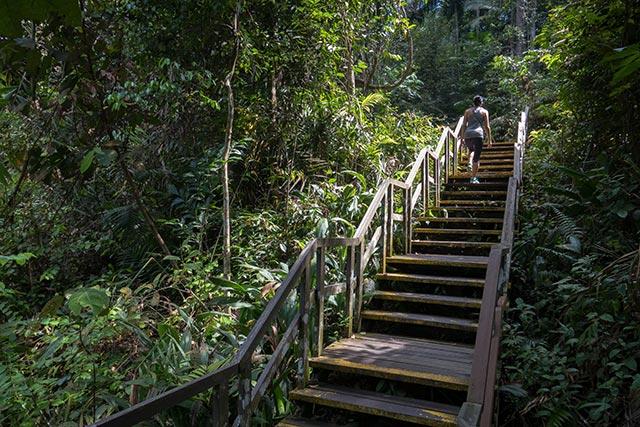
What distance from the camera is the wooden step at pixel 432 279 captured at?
434 centimetres

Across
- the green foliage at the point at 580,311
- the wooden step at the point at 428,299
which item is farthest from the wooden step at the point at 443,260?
the green foliage at the point at 580,311

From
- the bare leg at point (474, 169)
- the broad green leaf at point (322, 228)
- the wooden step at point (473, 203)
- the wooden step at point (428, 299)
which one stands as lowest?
the wooden step at point (428, 299)

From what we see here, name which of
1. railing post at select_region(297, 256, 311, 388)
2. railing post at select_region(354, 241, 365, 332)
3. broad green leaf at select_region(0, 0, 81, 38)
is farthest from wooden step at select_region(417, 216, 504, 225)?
broad green leaf at select_region(0, 0, 81, 38)

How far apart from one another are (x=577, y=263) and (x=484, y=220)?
4.49ft

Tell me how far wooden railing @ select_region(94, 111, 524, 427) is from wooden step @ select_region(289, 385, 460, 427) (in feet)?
0.63

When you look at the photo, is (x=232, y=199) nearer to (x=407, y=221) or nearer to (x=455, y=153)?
(x=407, y=221)

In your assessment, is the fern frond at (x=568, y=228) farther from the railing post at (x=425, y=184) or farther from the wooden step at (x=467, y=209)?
the railing post at (x=425, y=184)

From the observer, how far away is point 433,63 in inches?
824

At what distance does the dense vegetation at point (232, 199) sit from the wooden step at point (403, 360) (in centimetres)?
45

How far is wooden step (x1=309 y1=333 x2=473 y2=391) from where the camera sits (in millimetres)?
3185

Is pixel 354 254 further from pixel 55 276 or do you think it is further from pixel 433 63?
pixel 433 63

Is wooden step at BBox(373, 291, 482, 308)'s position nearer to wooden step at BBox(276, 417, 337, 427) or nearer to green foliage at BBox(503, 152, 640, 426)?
green foliage at BBox(503, 152, 640, 426)

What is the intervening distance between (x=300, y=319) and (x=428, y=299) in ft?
4.95

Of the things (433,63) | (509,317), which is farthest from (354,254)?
(433,63)
